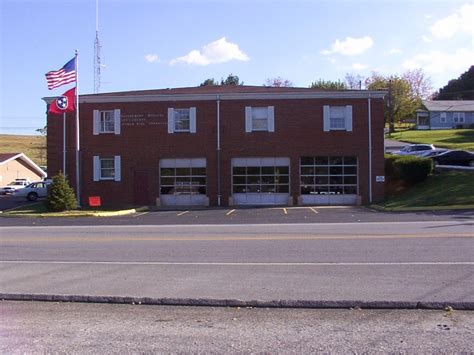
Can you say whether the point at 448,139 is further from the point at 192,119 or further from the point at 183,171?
the point at 183,171

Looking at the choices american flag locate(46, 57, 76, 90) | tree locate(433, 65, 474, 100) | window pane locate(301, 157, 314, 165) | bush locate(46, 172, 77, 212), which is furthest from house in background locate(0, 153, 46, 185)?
tree locate(433, 65, 474, 100)

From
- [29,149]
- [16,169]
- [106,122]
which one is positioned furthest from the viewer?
[29,149]

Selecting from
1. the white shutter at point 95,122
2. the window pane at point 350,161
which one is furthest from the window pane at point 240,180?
the white shutter at point 95,122

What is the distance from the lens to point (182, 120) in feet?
114

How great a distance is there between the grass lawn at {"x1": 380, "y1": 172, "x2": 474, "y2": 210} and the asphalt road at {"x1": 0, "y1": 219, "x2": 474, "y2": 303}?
11.1m

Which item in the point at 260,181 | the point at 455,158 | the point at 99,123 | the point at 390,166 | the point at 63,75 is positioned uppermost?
the point at 63,75

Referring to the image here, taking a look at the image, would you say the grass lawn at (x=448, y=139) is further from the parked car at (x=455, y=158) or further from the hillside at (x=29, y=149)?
the hillside at (x=29, y=149)

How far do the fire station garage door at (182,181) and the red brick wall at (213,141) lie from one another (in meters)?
0.39

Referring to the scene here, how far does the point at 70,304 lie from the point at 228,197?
2682 centimetres

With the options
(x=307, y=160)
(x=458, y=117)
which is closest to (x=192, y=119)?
(x=307, y=160)

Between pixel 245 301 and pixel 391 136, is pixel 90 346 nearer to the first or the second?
pixel 245 301

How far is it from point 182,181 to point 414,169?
1426 cm

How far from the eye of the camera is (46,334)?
20.6 feet

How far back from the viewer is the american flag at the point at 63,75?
30500mm
